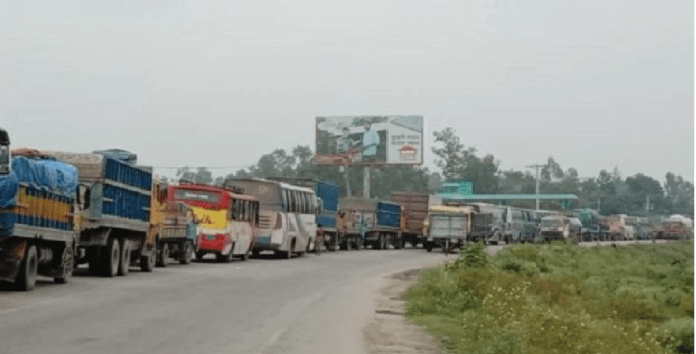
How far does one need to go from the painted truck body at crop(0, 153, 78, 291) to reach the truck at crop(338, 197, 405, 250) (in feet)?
125

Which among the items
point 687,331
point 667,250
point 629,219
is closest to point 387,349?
point 687,331

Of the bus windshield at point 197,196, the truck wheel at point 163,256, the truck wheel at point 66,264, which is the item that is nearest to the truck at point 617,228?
the bus windshield at point 197,196

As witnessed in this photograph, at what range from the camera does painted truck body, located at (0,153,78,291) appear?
73.0 ft

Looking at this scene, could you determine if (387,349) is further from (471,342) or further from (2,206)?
(2,206)

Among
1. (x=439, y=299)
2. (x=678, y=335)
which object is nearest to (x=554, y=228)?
(x=439, y=299)

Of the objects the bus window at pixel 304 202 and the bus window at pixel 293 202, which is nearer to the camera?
the bus window at pixel 293 202

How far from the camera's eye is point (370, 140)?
90375 mm

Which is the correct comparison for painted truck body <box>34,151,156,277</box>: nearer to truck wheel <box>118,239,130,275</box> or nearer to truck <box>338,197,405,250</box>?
truck wheel <box>118,239,130,275</box>

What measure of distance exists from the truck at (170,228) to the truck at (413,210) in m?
38.1

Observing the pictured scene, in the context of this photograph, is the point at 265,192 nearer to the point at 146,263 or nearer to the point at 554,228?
the point at 146,263

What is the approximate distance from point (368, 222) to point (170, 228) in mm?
33362

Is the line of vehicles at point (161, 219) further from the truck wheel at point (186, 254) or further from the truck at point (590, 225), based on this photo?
the truck at point (590, 225)

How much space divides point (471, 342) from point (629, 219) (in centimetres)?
12328

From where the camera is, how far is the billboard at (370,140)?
89.8 metres
